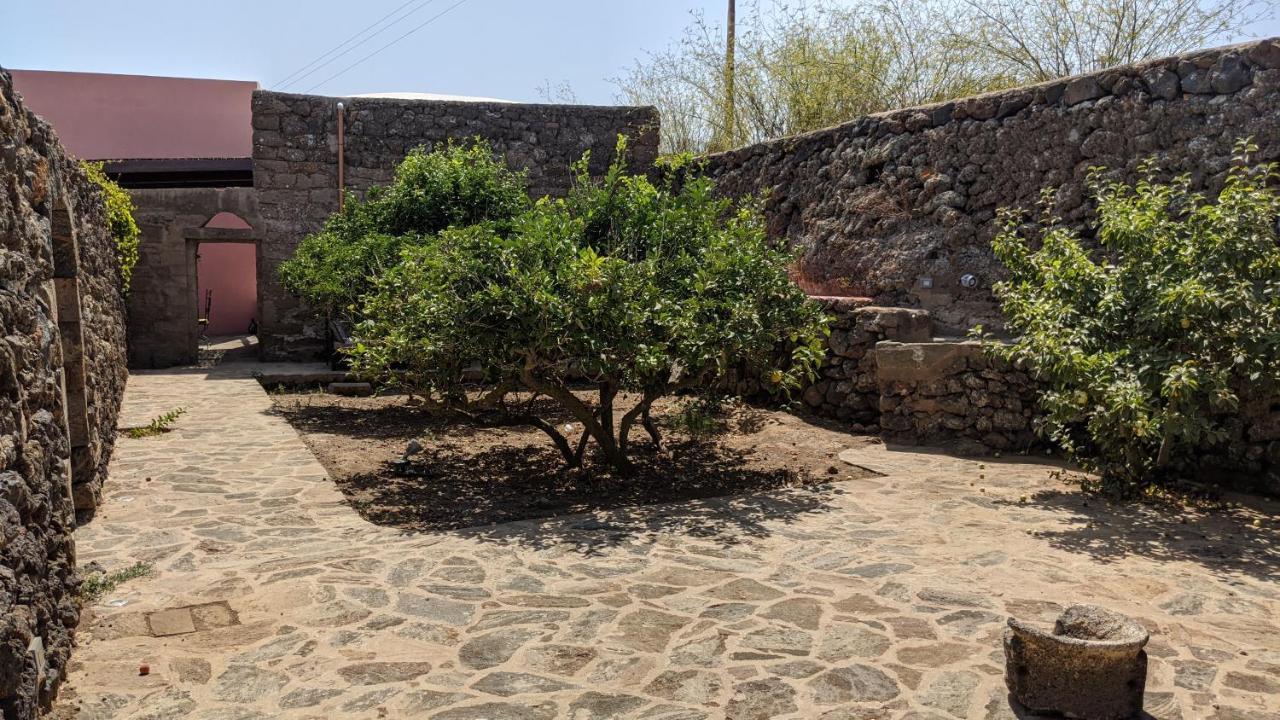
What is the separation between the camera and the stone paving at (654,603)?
3646 mm

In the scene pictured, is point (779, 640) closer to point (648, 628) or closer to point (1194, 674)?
point (648, 628)

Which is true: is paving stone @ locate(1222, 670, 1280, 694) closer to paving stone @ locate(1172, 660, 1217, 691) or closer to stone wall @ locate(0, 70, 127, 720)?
paving stone @ locate(1172, 660, 1217, 691)

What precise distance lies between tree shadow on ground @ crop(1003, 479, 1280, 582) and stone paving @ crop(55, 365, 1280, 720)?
0.08ft

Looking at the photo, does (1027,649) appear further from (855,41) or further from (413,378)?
(855,41)

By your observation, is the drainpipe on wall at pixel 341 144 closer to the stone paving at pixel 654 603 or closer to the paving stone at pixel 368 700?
the stone paving at pixel 654 603

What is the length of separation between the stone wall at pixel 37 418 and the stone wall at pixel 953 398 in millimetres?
6189

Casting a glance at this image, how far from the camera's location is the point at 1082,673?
3469 millimetres

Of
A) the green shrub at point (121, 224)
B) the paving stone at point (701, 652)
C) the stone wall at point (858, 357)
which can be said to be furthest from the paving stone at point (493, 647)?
the green shrub at point (121, 224)

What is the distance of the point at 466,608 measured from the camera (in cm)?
454

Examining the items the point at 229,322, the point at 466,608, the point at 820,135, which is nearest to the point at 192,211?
the point at 229,322

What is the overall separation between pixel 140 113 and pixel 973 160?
59.5 ft

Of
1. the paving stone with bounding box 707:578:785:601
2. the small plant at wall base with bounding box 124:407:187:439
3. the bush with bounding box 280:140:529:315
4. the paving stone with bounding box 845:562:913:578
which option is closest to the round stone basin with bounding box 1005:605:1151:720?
the paving stone with bounding box 707:578:785:601

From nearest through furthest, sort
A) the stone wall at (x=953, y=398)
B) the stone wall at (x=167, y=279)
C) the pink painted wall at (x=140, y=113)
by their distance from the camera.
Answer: the stone wall at (x=953, y=398) < the stone wall at (x=167, y=279) < the pink painted wall at (x=140, y=113)

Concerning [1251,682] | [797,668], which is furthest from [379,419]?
[1251,682]
